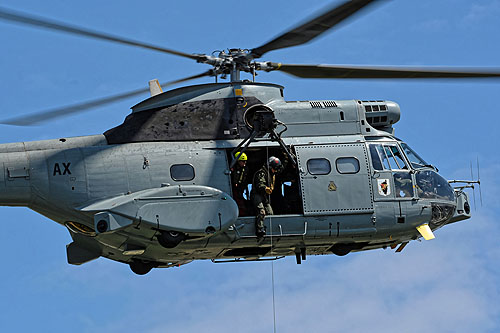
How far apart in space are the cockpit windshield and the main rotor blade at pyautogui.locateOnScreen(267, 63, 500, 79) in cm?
186

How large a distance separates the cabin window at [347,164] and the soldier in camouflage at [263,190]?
1.34 meters

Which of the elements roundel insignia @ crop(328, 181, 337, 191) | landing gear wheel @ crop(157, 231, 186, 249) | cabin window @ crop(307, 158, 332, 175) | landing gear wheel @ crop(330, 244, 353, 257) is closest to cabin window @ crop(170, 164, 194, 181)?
Result: landing gear wheel @ crop(157, 231, 186, 249)

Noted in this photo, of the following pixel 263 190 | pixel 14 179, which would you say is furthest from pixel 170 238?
pixel 14 179

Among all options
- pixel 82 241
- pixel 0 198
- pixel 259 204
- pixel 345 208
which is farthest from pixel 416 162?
pixel 0 198

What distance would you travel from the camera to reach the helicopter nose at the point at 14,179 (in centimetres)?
2005

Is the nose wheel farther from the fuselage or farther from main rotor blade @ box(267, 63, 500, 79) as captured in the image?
main rotor blade @ box(267, 63, 500, 79)

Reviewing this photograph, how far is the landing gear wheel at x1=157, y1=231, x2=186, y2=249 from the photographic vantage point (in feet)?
65.8

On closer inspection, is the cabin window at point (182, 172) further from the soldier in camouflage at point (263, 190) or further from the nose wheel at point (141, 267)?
the nose wheel at point (141, 267)

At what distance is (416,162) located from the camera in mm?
22188

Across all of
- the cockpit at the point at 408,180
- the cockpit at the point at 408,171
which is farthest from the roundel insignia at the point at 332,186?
the cockpit at the point at 408,171

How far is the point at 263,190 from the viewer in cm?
2069

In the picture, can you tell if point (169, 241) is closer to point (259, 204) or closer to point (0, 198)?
point (259, 204)

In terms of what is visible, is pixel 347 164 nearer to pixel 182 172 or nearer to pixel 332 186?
pixel 332 186

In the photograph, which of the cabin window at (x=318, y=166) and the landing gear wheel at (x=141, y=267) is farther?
the landing gear wheel at (x=141, y=267)
